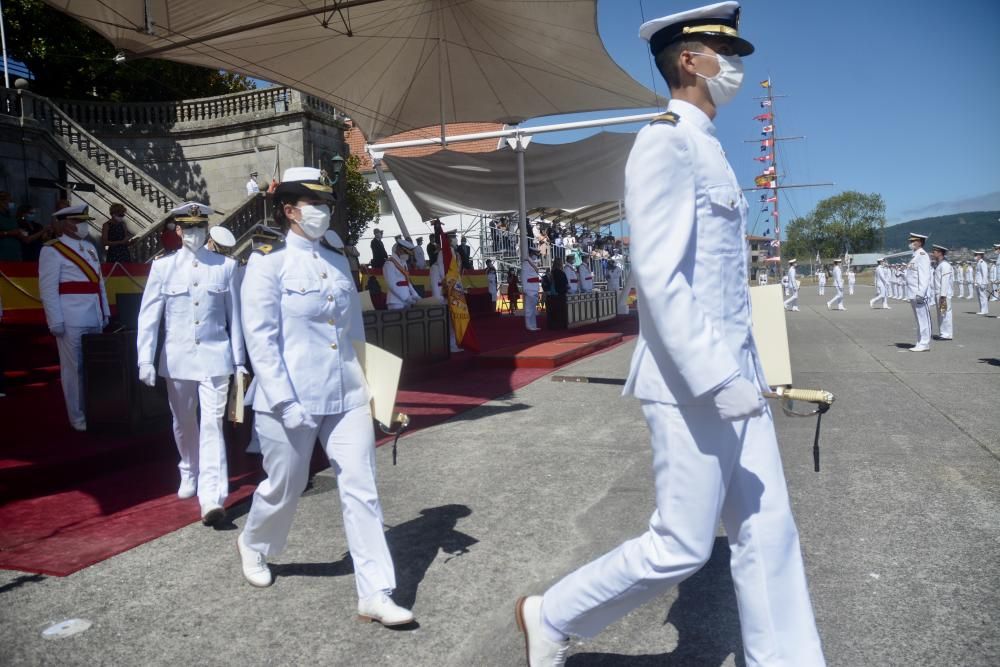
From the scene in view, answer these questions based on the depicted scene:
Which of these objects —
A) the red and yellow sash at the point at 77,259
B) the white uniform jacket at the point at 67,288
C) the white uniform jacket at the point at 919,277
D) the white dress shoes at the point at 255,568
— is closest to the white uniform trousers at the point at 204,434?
the white dress shoes at the point at 255,568

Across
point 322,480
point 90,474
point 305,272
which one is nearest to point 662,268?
point 305,272

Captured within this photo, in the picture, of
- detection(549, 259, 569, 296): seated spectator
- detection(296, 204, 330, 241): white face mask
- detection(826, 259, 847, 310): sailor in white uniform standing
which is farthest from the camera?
detection(826, 259, 847, 310): sailor in white uniform standing

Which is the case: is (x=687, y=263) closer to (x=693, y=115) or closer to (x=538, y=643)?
(x=693, y=115)

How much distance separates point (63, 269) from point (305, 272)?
4423 mm

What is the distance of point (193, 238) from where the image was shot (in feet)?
17.5

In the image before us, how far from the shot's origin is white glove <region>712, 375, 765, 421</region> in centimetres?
223

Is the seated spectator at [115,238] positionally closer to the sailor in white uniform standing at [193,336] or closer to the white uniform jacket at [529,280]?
the sailor in white uniform standing at [193,336]

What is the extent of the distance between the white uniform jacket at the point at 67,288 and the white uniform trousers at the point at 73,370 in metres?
0.09

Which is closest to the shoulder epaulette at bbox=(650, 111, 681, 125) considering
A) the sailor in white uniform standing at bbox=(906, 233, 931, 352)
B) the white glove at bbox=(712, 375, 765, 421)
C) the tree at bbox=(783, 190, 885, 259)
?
the white glove at bbox=(712, 375, 765, 421)

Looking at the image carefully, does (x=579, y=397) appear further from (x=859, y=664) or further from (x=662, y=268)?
(x=662, y=268)

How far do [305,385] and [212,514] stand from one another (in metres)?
1.71

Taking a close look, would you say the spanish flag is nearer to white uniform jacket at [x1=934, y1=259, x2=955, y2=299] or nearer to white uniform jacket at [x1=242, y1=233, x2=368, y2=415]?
white uniform jacket at [x1=934, y1=259, x2=955, y2=299]

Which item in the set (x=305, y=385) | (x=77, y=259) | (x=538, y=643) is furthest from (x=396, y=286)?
(x=538, y=643)

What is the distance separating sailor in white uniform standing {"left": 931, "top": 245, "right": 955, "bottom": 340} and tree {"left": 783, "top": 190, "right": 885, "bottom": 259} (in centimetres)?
11126
